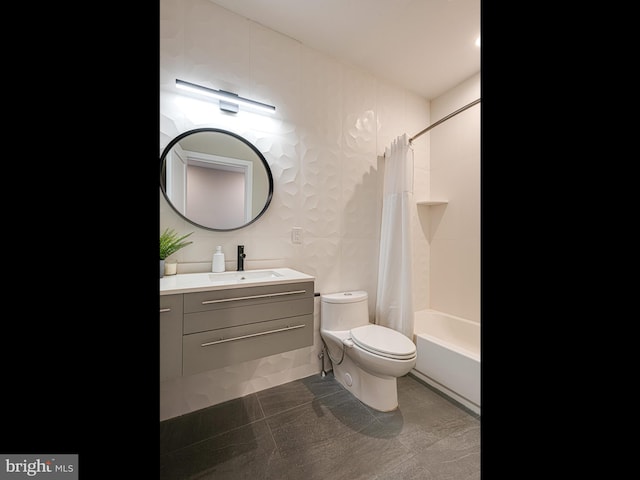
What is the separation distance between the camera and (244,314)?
1244 millimetres

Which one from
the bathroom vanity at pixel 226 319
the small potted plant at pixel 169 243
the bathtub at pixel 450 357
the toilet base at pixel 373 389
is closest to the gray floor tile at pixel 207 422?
the bathroom vanity at pixel 226 319

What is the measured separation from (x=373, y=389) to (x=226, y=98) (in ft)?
6.48

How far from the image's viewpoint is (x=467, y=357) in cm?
153

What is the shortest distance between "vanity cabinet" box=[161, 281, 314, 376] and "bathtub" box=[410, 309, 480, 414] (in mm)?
928

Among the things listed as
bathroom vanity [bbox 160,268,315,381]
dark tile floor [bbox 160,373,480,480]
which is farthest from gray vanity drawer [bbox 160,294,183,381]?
dark tile floor [bbox 160,373,480,480]

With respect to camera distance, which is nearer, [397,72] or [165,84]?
[165,84]

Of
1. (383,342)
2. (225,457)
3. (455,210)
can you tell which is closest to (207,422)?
(225,457)

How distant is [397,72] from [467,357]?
219 centimetres

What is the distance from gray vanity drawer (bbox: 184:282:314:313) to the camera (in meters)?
1.14

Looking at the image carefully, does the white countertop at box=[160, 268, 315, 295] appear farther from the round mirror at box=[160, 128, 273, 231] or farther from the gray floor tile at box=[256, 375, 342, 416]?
the gray floor tile at box=[256, 375, 342, 416]
